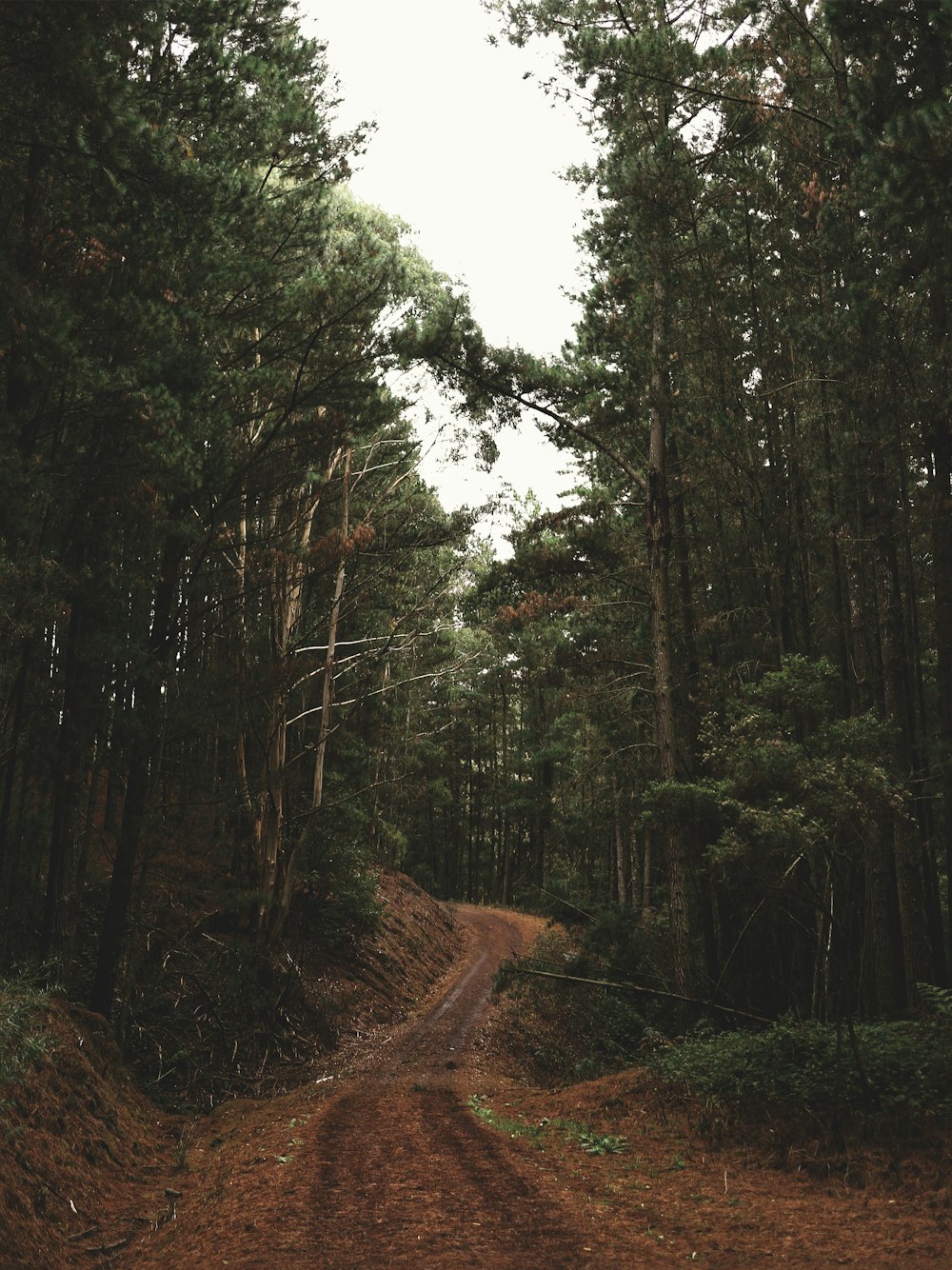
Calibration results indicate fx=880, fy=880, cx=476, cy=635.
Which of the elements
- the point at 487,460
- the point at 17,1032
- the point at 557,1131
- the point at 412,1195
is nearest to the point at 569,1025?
the point at 557,1131

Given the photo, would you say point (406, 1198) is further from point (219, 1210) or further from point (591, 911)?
point (591, 911)

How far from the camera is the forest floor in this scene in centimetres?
525

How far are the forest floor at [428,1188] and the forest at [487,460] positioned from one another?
6.98ft

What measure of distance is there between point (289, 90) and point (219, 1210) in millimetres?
10440

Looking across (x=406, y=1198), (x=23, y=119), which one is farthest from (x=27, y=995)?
(x=23, y=119)

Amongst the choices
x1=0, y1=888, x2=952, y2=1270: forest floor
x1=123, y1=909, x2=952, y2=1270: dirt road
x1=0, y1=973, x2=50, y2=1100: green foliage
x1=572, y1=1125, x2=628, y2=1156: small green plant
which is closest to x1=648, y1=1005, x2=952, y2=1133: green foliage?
x1=0, y1=888, x2=952, y2=1270: forest floor

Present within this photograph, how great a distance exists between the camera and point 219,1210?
6203mm

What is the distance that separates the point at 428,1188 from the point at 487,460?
12.5 metres

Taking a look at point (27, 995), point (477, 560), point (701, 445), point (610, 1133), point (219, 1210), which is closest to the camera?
point (219, 1210)

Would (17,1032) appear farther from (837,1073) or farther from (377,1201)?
(837,1073)

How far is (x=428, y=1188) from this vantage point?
6.49 metres

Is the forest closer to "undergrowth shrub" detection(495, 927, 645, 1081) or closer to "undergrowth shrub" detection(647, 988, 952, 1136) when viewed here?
"undergrowth shrub" detection(647, 988, 952, 1136)

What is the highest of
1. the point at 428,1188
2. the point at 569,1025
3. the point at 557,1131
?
the point at 428,1188

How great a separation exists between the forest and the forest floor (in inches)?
83.7
